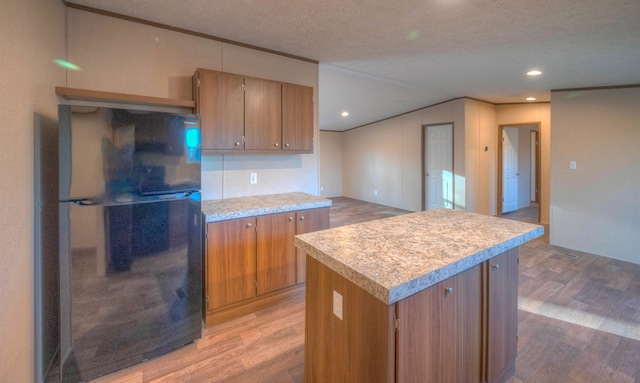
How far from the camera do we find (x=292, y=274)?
2.82 metres

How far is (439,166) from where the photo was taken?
6.43 meters

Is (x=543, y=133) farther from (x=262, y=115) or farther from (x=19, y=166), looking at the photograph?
(x=19, y=166)

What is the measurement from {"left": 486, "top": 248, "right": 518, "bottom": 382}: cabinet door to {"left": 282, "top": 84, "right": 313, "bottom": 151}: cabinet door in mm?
2095

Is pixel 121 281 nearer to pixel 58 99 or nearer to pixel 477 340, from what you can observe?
pixel 58 99

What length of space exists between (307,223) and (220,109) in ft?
4.29

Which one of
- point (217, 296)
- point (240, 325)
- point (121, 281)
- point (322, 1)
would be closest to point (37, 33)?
point (121, 281)

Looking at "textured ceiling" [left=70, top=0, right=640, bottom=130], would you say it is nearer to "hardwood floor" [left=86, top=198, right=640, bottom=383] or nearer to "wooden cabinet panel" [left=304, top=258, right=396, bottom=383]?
"wooden cabinet panel" [left=304, top=258, right=396, bottom=383]

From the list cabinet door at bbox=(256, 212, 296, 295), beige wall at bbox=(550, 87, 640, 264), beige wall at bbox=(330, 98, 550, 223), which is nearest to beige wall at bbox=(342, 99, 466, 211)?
beige wall at bbox=(330, 98, 550, 223)

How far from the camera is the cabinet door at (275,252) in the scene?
2.57m

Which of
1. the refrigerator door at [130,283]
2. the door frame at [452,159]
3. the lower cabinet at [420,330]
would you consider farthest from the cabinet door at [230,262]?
the door frame at [452,159]

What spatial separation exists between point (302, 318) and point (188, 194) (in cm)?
143

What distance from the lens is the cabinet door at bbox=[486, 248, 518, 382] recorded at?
5.12 ft

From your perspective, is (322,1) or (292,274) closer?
(322,1)

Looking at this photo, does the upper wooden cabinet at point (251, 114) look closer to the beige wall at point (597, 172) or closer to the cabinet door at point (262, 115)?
the cabinet door at point (262, 115)
